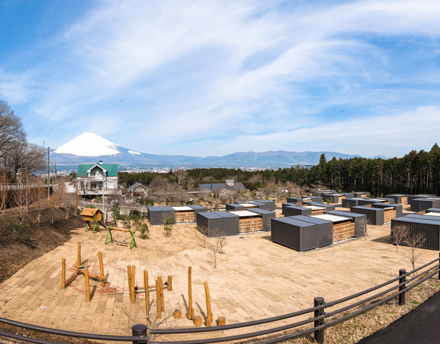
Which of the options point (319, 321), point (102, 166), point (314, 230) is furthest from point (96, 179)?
point (319, 321)

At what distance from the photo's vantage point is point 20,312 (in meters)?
9.15

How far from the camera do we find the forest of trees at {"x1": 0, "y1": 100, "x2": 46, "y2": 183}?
124 ft

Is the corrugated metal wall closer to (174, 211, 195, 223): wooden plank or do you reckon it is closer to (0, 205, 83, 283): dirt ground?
(174, 211, 195, 223): wooden plank

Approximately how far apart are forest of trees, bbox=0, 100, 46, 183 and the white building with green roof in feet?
34.6

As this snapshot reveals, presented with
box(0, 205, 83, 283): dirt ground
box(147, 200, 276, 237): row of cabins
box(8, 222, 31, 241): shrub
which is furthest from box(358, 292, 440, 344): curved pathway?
box(147, 200, 276, 237): row of cabins

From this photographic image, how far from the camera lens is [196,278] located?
1527cm

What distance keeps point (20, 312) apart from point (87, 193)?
181ft

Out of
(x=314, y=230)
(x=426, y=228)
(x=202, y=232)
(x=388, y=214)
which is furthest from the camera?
(x=388, y=214)

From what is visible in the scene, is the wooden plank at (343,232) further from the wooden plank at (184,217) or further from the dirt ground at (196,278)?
the wooden plank at (184,217)

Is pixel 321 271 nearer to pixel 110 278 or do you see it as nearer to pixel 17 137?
pixel 110 278

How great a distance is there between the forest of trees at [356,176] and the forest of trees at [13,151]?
2925cm

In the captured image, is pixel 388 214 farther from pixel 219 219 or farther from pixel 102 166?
pixel 102 166

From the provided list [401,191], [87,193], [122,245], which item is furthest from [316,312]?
[401,191]

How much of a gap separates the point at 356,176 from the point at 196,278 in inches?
3092
